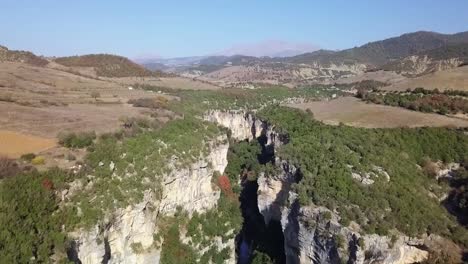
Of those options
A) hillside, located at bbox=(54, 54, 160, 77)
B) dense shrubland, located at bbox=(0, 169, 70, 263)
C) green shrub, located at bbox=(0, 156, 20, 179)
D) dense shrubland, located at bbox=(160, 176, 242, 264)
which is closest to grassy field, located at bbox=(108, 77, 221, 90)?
hillside, located at bbox=(54, 54, 160, 77)

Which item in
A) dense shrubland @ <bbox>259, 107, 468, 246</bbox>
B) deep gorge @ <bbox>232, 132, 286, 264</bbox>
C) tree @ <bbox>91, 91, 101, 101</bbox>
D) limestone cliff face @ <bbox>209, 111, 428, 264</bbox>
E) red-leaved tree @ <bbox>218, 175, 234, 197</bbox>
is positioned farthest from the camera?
tree @ <bbox>91, 91, 101, 101</bbox>

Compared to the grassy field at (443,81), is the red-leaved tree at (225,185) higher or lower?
lower

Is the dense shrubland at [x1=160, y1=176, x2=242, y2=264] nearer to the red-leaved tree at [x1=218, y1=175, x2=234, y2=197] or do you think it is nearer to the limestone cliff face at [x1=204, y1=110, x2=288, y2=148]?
the red-leaved tree at [x1=218, y1=175, x2=234, y2=197]

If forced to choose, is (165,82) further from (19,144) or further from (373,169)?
(373,169)

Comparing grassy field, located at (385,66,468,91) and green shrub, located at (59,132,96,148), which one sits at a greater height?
grassy field, located at (385,66,468,91)

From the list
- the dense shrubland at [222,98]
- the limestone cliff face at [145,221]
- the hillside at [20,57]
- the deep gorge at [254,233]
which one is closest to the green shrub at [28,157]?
the limestone cliff face at [145,221]

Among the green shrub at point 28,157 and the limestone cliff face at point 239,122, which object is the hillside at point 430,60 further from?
the green shrub at point 28,157
